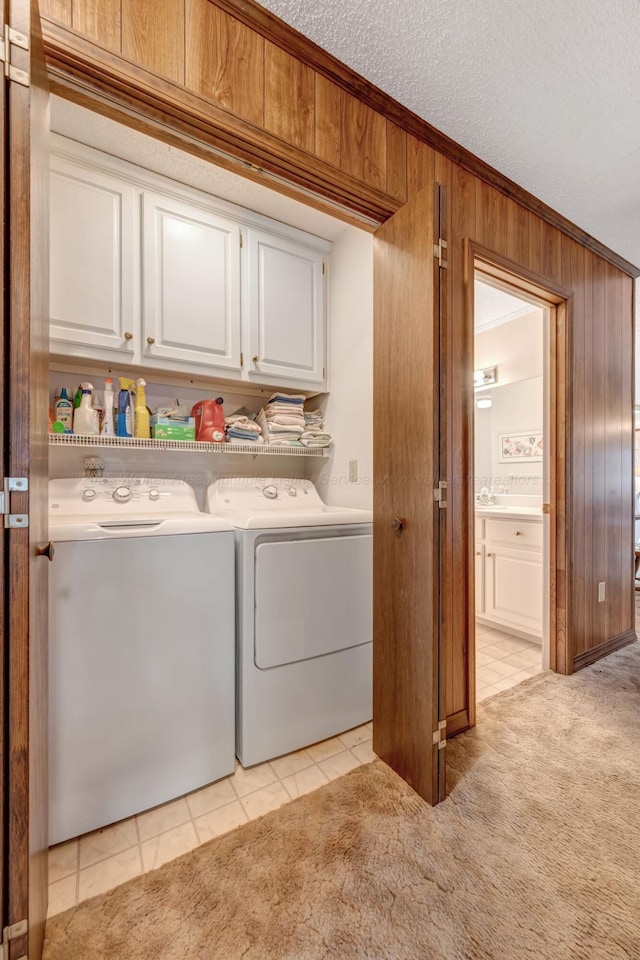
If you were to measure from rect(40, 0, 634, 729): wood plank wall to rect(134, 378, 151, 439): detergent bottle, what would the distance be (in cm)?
111

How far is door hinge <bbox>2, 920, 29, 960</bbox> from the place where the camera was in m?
0.74

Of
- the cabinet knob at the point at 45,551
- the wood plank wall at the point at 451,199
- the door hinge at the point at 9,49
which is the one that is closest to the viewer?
the door hinge at the point at 9,49

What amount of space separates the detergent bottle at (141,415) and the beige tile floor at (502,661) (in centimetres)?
219

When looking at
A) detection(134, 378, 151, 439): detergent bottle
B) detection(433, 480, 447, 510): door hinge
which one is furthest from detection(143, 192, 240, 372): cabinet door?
detection(433, 480, 447, 510): door hinge

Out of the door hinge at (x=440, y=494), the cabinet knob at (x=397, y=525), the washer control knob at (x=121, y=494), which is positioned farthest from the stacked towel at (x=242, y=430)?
the door hinge at (x=440, y=494)

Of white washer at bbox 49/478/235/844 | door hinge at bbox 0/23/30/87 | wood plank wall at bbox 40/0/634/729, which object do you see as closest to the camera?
door hinge at bbox 0/23/30/87

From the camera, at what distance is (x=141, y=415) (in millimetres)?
1920

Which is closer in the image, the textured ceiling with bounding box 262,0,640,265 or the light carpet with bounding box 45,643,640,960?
the light carpet with bounding box 45,643,640,960

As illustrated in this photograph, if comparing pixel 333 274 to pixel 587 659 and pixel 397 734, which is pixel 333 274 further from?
pixel 587 659

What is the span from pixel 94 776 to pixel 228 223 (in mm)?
2387

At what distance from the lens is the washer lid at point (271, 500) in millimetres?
1812

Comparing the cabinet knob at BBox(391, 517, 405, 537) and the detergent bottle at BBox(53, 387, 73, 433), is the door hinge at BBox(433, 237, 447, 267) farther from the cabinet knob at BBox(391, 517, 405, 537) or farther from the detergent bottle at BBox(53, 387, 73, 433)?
the detergent bottle at BBox(53, 387, 73, 433)

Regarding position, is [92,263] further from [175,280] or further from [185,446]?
[185,446]

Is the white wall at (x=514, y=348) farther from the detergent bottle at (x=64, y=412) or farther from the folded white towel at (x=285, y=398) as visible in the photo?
the detergent bottle at (x=64, y=412)
